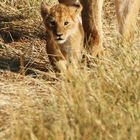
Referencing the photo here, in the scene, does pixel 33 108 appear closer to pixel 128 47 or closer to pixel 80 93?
pixel 80 93

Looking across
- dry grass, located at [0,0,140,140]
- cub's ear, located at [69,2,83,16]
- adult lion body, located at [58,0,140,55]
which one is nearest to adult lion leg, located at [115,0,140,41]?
adult lion body, located at [58,0,140,55]

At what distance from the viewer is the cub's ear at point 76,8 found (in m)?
5.61

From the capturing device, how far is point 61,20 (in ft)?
17.9

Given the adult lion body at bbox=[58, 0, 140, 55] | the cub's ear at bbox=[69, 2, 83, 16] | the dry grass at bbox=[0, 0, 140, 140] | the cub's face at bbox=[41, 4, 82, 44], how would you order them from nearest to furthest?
the dry grass at bbox=[0, 0, 140, 140] < the cub's face at bbox=[41, 4, 82, 44] < the cub's ear at bbox=[69, 2, 83, 16] < the adult lion body at bbox=[58, 0, 140, 55]

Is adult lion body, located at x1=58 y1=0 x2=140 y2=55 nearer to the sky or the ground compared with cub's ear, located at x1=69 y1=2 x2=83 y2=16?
nearer to the ground

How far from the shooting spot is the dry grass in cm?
394

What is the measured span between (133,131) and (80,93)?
0.58 meters

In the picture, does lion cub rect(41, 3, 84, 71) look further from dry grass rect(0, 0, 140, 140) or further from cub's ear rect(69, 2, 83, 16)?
dry grass rect(0, 0, 140, 140)

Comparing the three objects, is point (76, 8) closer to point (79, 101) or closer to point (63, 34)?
point (63, 34)

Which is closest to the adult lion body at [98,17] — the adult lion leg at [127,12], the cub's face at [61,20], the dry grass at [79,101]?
the adult lion leg at [127,12]

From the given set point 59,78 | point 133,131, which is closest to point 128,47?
point 59,78

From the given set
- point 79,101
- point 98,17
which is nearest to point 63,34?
point 98,17

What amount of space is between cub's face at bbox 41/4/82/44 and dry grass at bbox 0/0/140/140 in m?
0.28

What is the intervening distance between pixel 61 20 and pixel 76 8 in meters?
0.24
